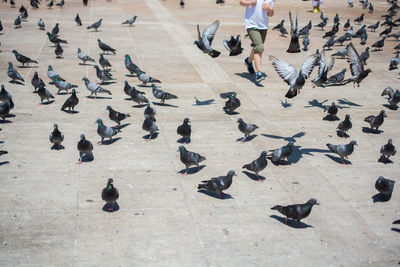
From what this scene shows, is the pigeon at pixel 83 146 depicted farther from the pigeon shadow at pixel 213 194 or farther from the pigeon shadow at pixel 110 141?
the pigeon shadow at pixel 213 194

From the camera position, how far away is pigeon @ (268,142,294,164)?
8750mm

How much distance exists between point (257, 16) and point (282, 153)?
5877mm

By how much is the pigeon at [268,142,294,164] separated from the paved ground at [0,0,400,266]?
22 centimetres

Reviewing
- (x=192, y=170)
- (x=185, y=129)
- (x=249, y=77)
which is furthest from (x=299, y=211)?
(x=249, y=77)

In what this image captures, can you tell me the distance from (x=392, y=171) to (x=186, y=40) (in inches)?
488

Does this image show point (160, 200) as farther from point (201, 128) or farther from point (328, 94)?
point (328, 94)

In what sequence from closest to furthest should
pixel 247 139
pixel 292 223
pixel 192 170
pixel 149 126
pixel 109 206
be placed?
1. pixel 292 223
2. pixel 109 206
3. pixel 192 170
4. pixel 149 126
5. pixel 247 139

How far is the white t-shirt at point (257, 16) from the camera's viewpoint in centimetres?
1323

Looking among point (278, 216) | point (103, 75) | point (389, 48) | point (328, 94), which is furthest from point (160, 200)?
point (389, 48)

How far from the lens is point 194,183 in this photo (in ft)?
26.7

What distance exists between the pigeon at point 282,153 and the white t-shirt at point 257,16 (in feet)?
18.6

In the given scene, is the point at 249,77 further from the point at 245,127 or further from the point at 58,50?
the point at 58,50

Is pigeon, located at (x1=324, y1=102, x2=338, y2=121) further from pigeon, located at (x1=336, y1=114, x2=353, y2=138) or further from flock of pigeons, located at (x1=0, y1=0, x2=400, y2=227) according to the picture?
pigeon, located at (x1=336, y1=114, x2=353, y2=138)

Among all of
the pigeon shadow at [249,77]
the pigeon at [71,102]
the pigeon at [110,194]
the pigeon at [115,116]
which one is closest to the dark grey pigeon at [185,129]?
the pigeon at [115,116]
